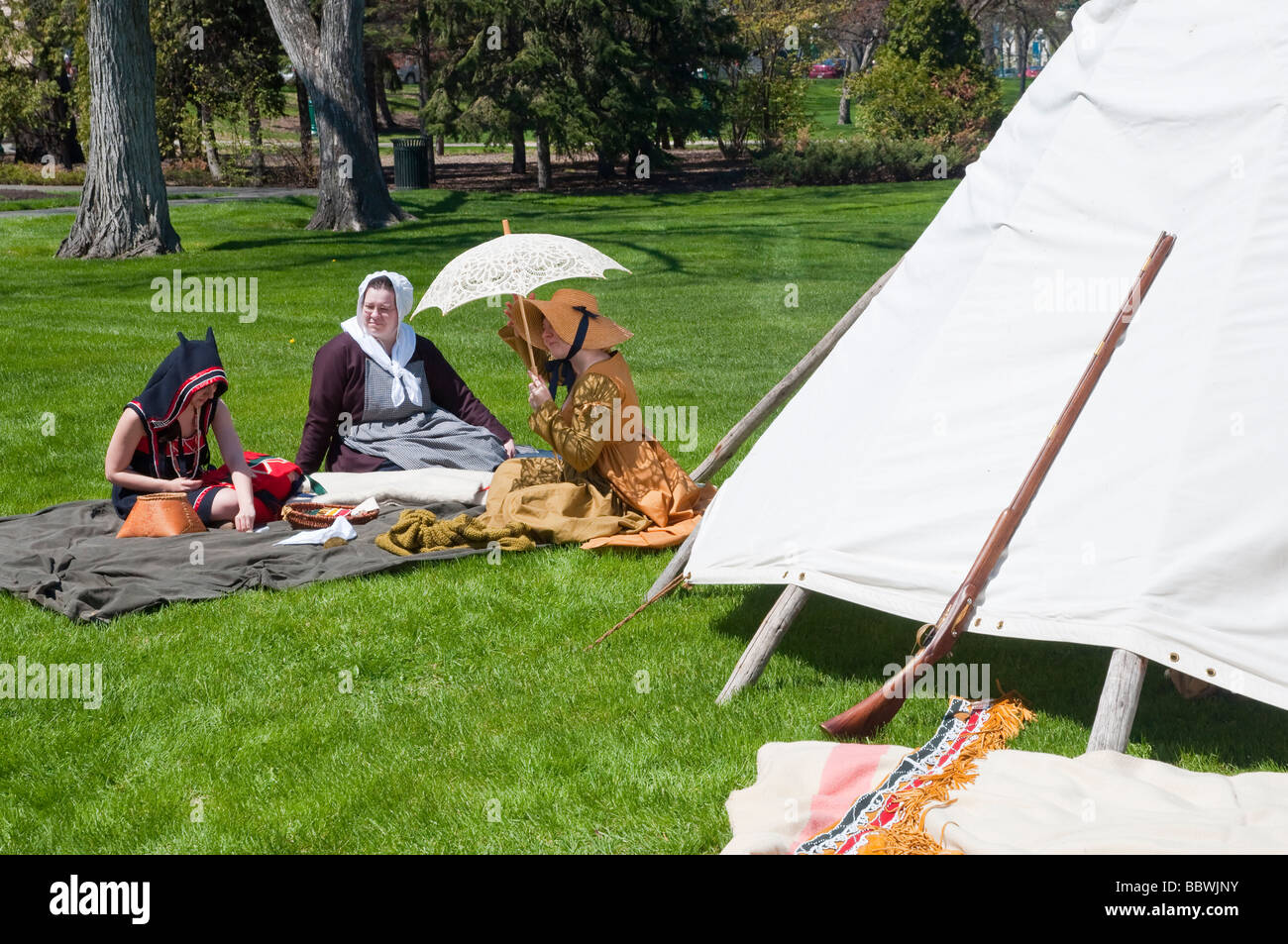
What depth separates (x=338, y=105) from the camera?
21484 millimetres

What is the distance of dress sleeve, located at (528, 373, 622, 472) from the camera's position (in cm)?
701

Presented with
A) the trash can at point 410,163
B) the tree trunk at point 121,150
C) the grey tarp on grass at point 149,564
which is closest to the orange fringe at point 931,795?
the grey tarp on grass at point 149,564

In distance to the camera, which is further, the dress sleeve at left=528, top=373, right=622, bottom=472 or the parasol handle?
the dress sleeve at left=528, top=373, right=622, bottom=472

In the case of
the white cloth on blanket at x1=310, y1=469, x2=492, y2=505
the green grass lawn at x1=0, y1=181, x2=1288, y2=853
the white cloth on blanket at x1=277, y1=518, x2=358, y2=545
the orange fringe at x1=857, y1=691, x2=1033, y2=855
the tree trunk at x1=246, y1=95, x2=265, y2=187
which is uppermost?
the tree trunk at x1=246, y1=95, x2=265, y2=187

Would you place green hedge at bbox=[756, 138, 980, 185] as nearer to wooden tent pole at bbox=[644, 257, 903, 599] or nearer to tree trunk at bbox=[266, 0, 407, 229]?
tree trunk at bbox=[266, 0, 407, 229]

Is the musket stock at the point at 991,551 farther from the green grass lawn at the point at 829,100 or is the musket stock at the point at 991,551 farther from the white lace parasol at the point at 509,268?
the green grass lawn at the point at 829,100

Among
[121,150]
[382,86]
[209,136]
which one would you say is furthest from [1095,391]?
[382,86]

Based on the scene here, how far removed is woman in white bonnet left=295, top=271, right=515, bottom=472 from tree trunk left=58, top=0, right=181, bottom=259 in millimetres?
11869

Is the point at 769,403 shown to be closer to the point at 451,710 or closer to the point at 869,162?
the point at 451,710

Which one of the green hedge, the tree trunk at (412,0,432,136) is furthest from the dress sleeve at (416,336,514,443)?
the green hedge

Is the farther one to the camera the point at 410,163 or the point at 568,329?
the point at 410,163

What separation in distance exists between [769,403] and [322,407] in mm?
2977

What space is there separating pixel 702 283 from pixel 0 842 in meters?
14.7

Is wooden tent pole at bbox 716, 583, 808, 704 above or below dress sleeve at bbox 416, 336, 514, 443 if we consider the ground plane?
below
